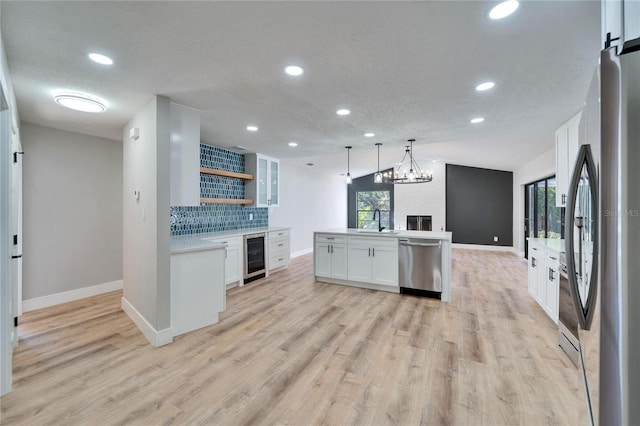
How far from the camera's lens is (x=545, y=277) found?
334 centimetres

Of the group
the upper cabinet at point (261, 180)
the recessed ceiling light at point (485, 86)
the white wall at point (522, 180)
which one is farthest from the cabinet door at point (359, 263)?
the white wall at point (522, 180)

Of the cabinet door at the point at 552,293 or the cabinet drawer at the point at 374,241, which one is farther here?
the cabinet drawer at the point at 374,241

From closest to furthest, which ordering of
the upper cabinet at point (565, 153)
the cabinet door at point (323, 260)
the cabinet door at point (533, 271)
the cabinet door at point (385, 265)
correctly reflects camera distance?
the upper cabinet at point (565, 153) → the cabinet door at point (533, 271) → the cabinet door at point (385, 265) → the cabinet door at point (323, 260)

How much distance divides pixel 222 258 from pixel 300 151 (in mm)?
2855

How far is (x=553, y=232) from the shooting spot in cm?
568

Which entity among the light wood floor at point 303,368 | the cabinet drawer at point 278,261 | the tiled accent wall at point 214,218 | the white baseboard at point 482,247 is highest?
the tiled accent wall at point 214,218

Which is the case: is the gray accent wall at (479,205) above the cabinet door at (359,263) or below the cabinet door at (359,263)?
above

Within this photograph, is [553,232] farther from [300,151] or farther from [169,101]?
[169,101]

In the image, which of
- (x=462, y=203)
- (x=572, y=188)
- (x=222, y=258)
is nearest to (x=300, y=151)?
(x=222, y=258)

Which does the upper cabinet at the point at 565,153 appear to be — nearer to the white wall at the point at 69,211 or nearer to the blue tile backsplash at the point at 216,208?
the blue tile backsplash at the point at 216,208

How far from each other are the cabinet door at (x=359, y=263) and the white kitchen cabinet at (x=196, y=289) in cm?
215

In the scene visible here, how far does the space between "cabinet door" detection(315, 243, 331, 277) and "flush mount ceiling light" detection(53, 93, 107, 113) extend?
3.53 meters

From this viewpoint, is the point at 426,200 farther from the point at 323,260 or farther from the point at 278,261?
the point at 278,261

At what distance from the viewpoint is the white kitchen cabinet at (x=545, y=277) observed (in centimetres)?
304
